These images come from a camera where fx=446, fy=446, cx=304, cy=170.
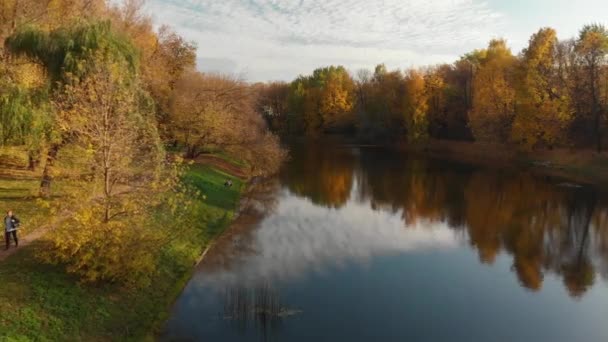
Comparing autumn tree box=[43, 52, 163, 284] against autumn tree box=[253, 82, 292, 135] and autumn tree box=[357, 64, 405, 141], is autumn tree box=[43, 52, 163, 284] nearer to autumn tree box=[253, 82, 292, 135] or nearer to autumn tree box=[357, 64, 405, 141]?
autumn tree box=[357, 64, 405, 141]

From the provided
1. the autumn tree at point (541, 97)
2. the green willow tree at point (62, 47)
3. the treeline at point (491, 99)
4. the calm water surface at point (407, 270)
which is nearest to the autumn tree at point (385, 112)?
the treeline at point (491, 99)

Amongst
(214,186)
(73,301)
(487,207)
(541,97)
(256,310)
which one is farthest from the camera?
(541,97)

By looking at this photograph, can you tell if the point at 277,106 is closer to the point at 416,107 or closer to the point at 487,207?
the point at 416,107

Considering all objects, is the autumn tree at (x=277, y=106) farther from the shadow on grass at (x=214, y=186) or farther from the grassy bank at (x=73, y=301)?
the grassy bank at (x=73, y=301)

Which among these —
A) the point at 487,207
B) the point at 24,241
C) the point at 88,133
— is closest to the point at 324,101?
the point at 487,207

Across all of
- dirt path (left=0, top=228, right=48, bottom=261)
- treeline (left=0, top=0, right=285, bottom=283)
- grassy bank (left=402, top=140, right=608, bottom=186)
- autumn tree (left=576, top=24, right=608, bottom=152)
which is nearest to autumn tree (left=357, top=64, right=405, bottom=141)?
grassy bank (left=402, top=140, right=608, bottom=186)

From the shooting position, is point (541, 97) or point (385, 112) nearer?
point (541, 97)
